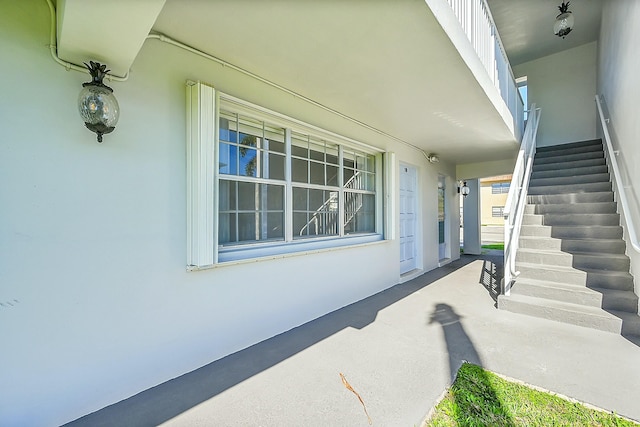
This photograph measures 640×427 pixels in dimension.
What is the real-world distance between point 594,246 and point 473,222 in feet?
16.7

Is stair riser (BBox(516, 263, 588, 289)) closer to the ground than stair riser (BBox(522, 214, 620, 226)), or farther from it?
closer to the ground

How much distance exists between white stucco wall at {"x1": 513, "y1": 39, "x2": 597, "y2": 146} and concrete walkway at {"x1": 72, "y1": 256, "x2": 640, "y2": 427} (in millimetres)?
5904

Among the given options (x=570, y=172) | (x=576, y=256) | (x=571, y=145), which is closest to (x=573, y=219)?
(x=576, y=256)

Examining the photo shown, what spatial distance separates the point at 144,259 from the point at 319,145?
2562 millimetres

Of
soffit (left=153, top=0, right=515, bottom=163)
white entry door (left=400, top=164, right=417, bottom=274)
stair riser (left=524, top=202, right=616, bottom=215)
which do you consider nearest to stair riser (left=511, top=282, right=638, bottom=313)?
stair riser (left=524, top=202, right=616, bottom=215)

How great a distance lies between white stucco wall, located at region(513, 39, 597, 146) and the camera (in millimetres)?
6445

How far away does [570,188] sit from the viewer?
491 cm

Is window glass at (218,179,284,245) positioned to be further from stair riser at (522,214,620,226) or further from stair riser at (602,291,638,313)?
stair riser at (522,214,620,226)

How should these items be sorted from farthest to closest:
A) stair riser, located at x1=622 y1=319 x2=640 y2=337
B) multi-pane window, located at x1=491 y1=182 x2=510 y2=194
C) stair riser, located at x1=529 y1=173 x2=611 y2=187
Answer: multi-pane window, located at x1=491 y1=182 x2=510 y2=194, stair riser, located at x1=529 y1=173 x2=611 y2=187, stair riser, located at x1=622 y1=319 x2=640 y2=337

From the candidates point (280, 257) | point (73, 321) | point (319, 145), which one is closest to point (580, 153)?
point (319, 145)

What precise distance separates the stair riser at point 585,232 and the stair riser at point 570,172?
169 centimetres

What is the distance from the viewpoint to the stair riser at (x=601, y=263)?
11.6ft

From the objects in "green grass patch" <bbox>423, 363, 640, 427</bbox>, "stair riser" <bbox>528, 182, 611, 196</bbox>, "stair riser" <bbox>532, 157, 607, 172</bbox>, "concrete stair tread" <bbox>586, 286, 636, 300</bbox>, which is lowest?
"green grass patch" <bbox>423, 363, 640, 427</bbox>

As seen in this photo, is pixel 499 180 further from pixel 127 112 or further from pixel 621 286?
pixel 127 112
